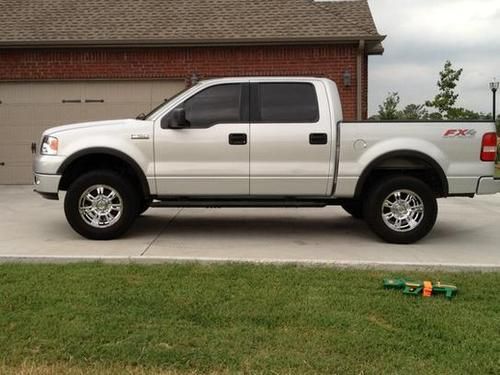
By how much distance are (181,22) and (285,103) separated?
23.6 ft

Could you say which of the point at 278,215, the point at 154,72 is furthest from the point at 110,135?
the point at 154,72

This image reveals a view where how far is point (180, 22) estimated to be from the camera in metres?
13.3

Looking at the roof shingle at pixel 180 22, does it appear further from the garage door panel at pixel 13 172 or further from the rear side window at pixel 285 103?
the rear side window at pixel 285 103

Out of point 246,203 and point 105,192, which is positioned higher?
point 105,192

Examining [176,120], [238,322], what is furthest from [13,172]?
[238,322]

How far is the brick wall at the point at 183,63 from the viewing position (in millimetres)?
12711

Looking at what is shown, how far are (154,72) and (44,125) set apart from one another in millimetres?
2832

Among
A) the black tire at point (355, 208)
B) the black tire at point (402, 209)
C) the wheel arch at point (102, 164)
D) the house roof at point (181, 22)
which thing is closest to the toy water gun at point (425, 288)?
the black tire at point (402, 209)

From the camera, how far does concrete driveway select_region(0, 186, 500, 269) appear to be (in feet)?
20.0

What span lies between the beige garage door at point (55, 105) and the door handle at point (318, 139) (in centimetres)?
682

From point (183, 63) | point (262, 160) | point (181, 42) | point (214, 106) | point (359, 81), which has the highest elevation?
point (181, 42)

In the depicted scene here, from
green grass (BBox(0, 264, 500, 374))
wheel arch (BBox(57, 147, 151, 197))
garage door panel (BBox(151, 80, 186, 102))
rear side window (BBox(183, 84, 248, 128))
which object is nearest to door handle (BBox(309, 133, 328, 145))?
rear side window (BBox(183, 84, 248, 128))

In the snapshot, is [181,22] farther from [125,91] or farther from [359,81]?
[359,81]

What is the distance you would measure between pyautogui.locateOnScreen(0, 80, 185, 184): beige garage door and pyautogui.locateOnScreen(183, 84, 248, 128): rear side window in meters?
6.16
